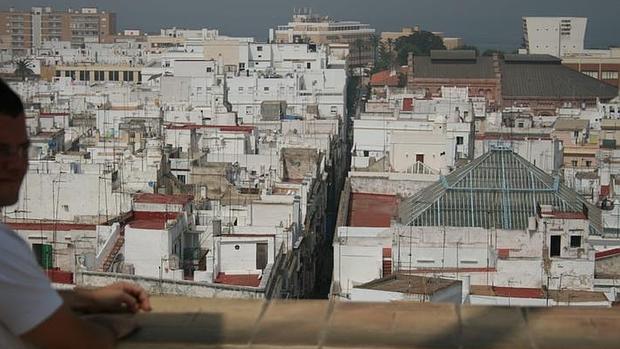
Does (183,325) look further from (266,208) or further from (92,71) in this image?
(92,71)

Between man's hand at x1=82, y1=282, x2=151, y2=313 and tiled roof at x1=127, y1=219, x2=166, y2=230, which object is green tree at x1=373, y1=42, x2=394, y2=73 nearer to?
tiled roof at x1=127, y1=219, x2=166, y2=230

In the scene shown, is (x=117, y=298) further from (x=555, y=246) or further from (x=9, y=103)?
(x=555, y=246)

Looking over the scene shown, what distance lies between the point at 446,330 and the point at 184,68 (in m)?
28.8

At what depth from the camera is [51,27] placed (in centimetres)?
6194

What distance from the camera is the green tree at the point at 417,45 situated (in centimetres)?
5319

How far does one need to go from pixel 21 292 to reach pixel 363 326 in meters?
0.96

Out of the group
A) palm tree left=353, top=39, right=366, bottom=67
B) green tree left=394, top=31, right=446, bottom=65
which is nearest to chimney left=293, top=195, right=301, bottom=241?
green tree left=394, top=31, right=446, bottom=65

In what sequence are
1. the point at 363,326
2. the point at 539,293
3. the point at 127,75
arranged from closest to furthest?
the point at 363,326 → the point at 539,293 → the point at 127,75

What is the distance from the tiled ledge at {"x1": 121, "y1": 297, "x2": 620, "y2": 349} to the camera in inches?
99.2

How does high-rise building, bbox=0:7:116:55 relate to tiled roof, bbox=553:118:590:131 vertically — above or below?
above

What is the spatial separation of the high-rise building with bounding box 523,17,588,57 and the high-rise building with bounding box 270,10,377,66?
955 cm

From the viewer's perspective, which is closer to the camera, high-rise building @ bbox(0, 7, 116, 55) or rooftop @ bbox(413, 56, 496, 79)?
rooftop @ bbox(413, 56, 496, 79)

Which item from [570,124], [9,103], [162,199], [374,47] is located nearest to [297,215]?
[162,199]

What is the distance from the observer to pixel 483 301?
9.90 metres
